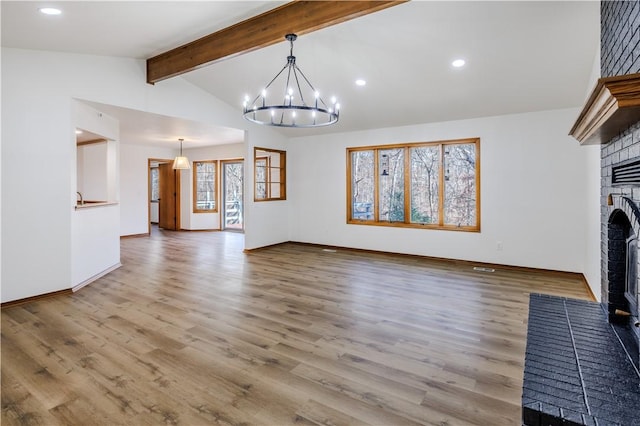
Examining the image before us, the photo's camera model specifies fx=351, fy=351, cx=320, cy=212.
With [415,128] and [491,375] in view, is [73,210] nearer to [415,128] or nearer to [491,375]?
[491,375]

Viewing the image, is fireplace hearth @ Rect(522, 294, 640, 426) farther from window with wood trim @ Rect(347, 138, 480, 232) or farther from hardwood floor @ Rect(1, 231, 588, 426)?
window with wood trim @ Rect(347, 138, 480, 232)


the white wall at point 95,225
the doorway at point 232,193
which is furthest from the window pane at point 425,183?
the doorway at point 232,193

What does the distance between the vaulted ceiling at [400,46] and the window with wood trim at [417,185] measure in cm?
81

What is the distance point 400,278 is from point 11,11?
5.10m

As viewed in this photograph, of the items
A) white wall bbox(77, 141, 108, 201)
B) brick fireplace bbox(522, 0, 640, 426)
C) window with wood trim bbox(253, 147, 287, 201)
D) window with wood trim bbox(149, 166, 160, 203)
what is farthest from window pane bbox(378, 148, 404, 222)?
window with wood trim bbox(149, 166, 160, 203)

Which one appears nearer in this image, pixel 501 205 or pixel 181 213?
pixel 501 205

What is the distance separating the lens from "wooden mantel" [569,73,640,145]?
1494 mm

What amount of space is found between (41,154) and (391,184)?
5.40m

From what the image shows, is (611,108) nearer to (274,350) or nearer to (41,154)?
(274,350)

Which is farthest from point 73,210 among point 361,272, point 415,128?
point 415,128

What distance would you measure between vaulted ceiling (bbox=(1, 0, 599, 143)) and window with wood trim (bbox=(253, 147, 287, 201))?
2317 millimetres

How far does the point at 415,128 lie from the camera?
6441 mm

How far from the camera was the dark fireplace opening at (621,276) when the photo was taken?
2.21 m

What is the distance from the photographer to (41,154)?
407 centimetres
